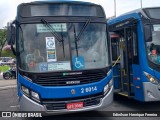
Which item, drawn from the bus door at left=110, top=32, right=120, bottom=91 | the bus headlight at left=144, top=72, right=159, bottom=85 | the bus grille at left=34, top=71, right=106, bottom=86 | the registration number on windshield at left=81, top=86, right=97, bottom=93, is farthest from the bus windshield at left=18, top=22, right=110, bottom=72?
the bus door at left=110, top=32, right=120, bottom=91

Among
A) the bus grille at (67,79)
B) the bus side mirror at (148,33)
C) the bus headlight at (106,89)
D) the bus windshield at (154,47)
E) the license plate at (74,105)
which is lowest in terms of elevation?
the license plate at (74,105)

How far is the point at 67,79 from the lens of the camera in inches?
264

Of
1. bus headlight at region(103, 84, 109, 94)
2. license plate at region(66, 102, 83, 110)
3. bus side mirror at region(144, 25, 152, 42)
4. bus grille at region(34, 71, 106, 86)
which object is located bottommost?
license plate at region(66, 102, 83, 110)

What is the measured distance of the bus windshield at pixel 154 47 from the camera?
830 cm

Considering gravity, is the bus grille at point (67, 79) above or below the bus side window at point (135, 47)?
below

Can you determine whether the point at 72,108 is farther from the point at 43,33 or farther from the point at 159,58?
the point at 159,58

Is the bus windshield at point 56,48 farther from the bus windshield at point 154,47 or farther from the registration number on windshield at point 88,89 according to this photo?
the bus windshield at point 154,47

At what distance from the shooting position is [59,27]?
704 cm

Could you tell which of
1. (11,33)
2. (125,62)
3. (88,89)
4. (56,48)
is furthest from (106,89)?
(11,33)

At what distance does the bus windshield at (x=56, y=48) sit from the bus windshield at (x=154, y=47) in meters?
1.85

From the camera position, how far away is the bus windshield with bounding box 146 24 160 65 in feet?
27.2

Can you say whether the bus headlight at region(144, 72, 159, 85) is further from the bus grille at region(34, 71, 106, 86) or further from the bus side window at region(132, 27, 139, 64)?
the bus grille at region(34, 71, 106, 86)

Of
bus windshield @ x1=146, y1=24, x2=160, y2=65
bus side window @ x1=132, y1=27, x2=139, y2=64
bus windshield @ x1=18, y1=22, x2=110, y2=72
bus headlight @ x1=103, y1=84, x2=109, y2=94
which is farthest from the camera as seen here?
bus side window @ x1=132, y1=27, x2=139, y2=64

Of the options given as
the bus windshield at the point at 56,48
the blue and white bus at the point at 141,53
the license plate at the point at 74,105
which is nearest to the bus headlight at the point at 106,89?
the bus windshield at the point at 56,48
